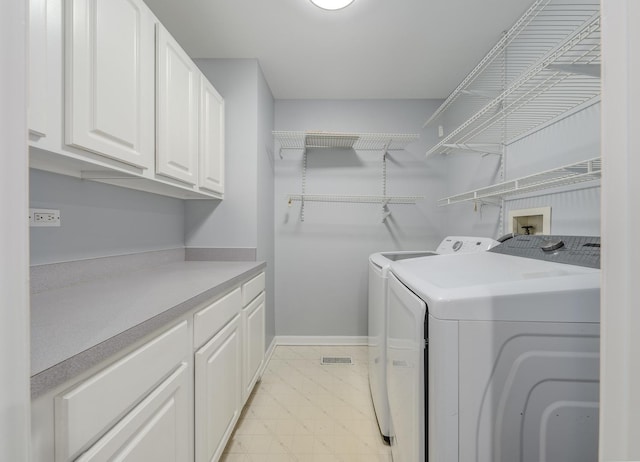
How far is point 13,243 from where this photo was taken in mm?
305

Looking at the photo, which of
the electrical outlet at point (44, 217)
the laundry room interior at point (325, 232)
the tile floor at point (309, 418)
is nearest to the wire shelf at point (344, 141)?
the laundry room interior at point (325, 232)

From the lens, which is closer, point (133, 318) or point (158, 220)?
point (133, 318)

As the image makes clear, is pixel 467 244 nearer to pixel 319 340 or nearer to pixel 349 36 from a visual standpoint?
pixel 349 36

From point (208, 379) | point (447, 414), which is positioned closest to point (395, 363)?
point (447, 414)

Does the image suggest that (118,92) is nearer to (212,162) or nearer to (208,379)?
(212,162)

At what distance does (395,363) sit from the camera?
1140 millimetres

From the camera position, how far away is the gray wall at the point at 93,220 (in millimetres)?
1117

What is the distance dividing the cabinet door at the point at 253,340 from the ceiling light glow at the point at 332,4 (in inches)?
71.9

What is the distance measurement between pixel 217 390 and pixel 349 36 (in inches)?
88.6

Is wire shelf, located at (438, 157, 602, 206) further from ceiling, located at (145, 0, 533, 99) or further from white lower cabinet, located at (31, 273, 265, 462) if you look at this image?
white lower cabinet, located at (31, 273, 265, 462)

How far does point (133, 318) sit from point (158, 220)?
1.25 meters

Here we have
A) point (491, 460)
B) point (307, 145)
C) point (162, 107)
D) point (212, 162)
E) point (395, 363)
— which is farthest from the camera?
point (307, 145)

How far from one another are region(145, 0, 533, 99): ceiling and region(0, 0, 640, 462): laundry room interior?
19 millimetres

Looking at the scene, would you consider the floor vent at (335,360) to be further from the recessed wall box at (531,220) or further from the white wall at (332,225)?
the recessed wall box at (531,220)
